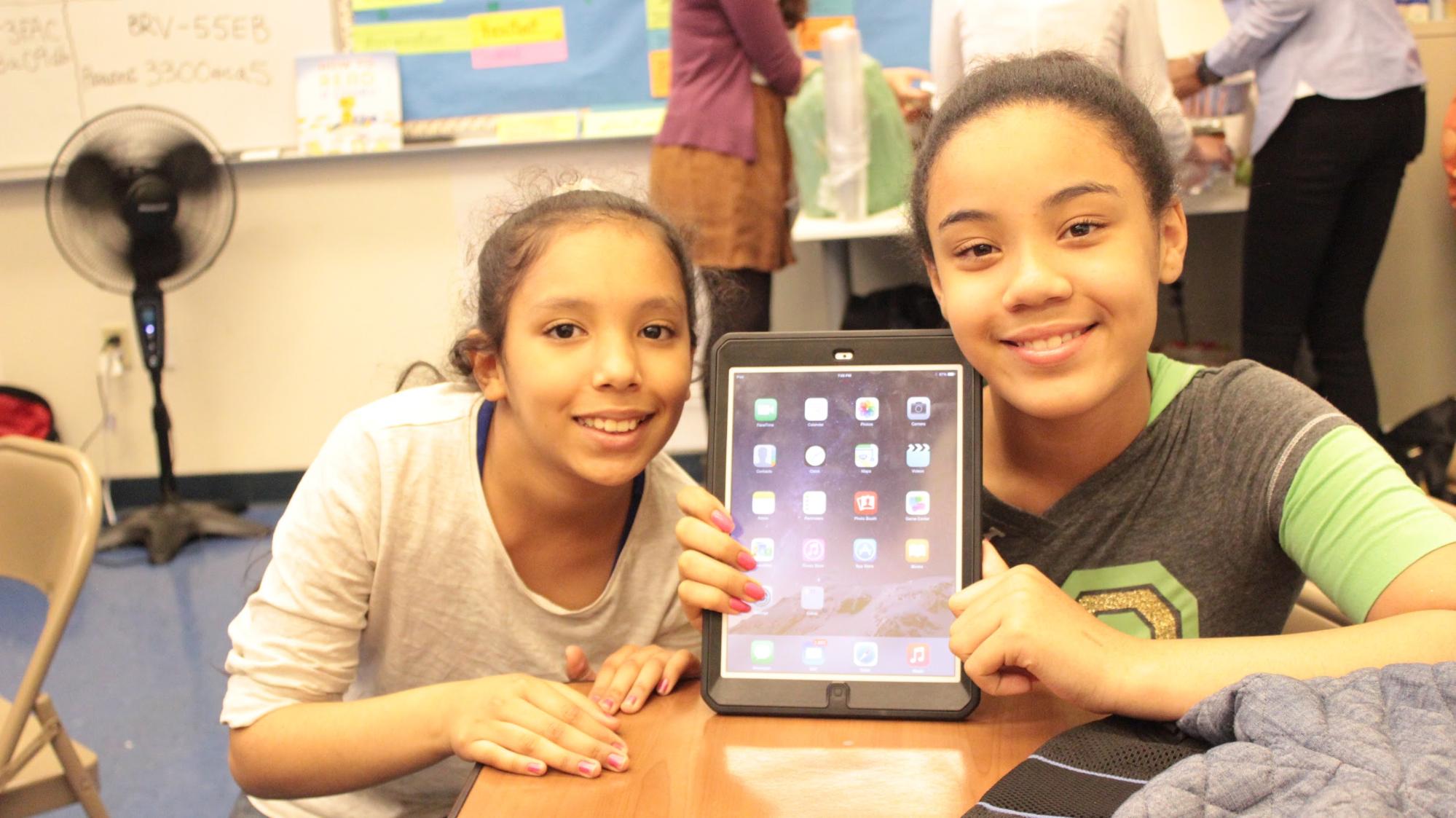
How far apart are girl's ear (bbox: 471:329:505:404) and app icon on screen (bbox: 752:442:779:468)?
1.07 feet

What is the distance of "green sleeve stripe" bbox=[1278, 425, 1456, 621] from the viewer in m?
0.76

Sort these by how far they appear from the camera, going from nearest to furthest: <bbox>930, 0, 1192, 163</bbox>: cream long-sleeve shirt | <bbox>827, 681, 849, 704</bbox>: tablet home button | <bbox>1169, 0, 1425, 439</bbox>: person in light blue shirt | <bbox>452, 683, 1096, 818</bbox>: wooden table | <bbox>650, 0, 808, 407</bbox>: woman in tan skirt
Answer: <bbox>452, 683, 1096, 818</bbox>: wooden table
<bbox>827, 681, 849, 704</bbox>: tablet home button
<bbox>930, 0, 1192, 163</bbox>: cream long-sleeve shirt
<bbox>1169, 0, 1425, 439</bbox>: person in light blue shirt
<bbox>650, 0, 808, 407</bbox>: woman in tan skirt

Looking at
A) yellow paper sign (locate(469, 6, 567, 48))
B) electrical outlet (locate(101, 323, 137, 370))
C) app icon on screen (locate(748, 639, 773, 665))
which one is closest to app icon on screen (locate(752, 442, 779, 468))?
app icon on screen (locate(748, 639, 773, 665))

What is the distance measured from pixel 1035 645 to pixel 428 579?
1.83 ft

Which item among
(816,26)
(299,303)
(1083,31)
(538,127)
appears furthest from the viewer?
(299,303)

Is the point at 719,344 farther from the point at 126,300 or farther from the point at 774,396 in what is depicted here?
the point at 126,300

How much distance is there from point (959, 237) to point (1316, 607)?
1.57 feet

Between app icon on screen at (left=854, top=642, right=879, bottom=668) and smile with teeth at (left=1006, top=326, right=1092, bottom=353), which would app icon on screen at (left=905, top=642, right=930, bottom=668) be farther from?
smile with teeth at (left=1006, top=326, right=1092, bottom=353)

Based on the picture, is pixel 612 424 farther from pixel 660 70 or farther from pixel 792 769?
pixel 660 70

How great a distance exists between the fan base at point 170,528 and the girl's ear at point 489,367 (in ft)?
7.98

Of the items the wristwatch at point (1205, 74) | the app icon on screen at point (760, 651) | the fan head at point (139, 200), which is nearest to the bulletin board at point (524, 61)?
the fan head at point (139, 200)

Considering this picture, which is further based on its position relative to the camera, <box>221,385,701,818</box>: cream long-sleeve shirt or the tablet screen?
<box>221,385,701,818</box>: cream long-sleeve shirt

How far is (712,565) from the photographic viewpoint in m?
Answer: 0.77

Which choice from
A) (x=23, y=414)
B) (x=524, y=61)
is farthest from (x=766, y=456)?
(x=23, y=414)
